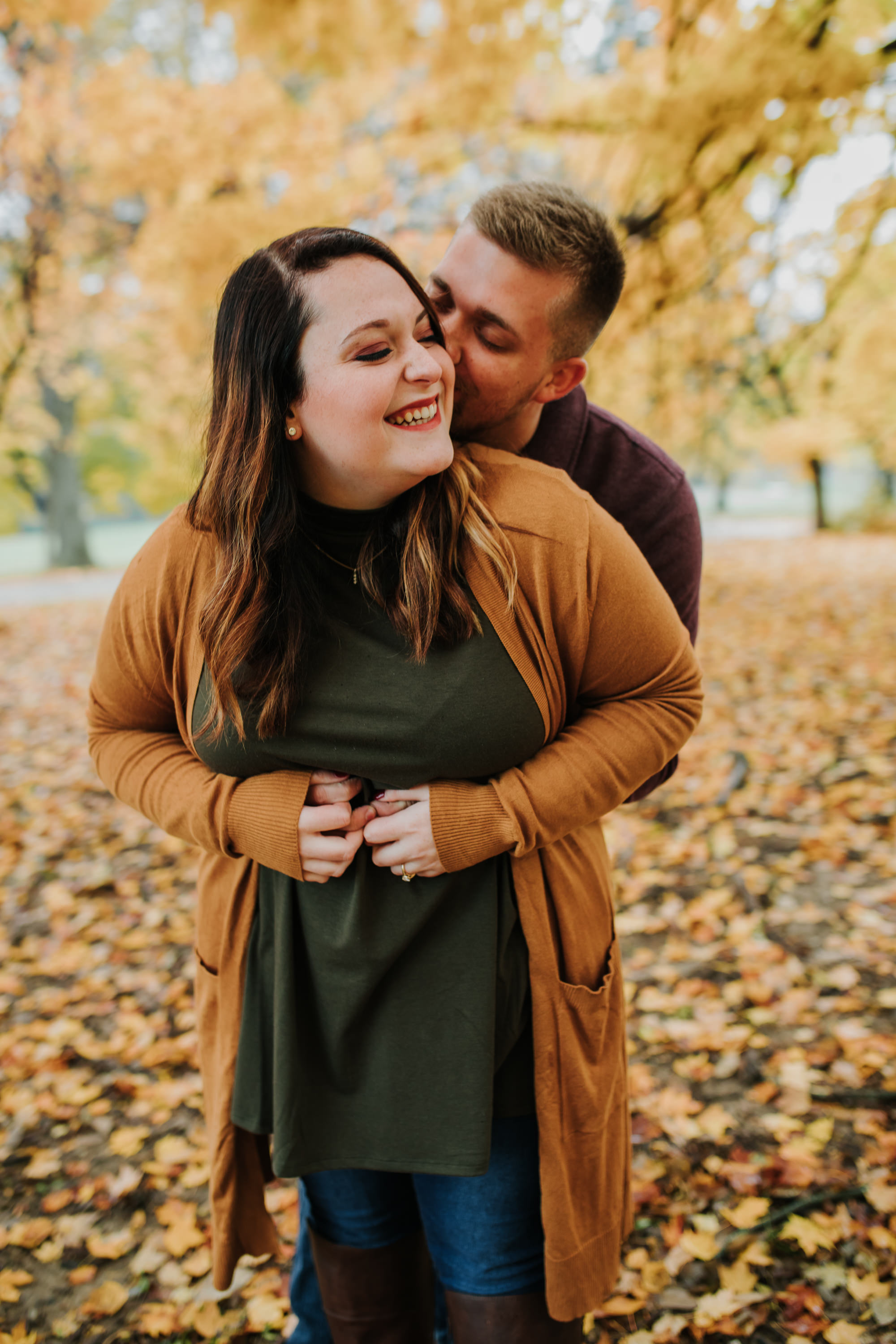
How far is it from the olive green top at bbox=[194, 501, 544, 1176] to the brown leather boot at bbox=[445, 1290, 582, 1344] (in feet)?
1.03

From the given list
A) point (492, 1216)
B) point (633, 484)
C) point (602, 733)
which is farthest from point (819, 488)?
point (492, 1216)

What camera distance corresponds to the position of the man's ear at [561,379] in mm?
1830

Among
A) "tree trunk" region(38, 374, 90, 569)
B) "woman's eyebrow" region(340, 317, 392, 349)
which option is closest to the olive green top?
"woman's eyebrow" region(340, 317, 392, 349)

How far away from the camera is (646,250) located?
6281mm

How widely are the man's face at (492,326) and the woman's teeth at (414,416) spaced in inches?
12.0

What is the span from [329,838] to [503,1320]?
97 cm

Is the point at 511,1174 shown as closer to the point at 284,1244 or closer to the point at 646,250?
the point at 284,1244

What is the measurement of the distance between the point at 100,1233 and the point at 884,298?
19347 mm

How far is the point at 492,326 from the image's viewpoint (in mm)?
1753

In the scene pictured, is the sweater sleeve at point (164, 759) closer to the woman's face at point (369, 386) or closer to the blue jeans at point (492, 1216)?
the woman's face at point (369, 386)

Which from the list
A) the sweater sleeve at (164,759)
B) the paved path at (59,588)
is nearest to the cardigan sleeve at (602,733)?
the sweater sleeve at (164,759)

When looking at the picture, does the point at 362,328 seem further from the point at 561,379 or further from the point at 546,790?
the point at 546,790

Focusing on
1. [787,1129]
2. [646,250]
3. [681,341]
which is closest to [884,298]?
[681,341]

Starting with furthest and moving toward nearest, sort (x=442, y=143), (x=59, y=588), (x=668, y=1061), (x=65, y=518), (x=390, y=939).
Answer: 1. (x=65, y=518)
2. (x=59, y=588)
3. (x=442, y=143)
4. (x=668, y=1061)
5. (x=390, y=939)
